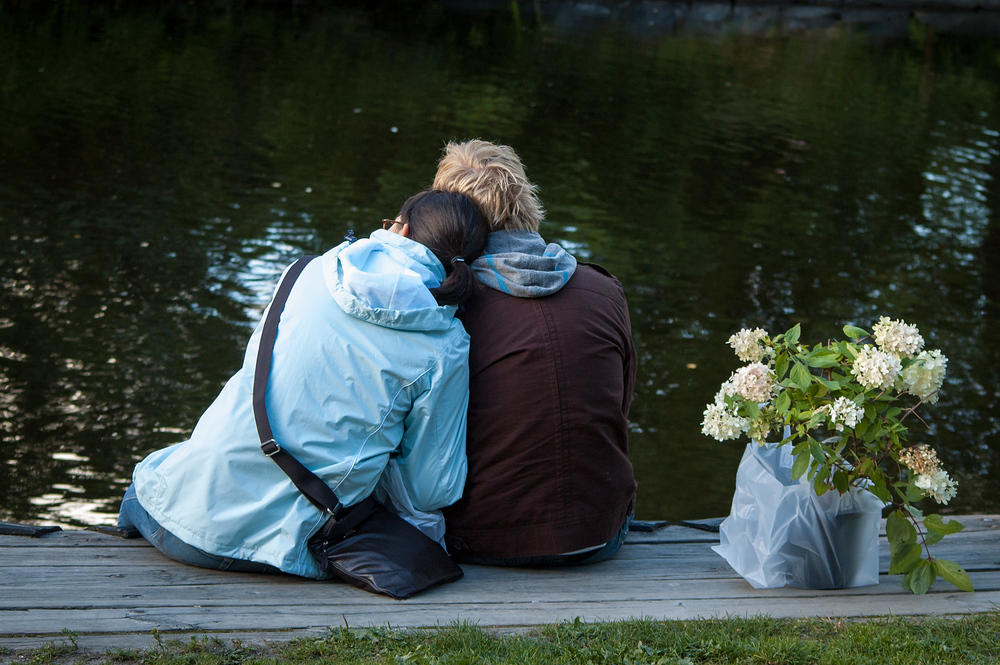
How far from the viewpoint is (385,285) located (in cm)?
242

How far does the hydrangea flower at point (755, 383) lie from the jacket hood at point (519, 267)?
0.56 meters

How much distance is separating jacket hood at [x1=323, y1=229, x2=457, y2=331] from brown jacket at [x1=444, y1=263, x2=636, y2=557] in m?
0.22

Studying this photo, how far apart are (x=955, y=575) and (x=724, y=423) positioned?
769 millimetres

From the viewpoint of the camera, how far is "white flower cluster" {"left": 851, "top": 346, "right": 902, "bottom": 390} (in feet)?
8.19

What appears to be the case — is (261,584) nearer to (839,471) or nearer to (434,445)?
(434,445)

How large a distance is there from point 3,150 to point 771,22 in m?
23.2

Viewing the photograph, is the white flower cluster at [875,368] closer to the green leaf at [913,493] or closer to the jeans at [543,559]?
the green leaf at [913,493]

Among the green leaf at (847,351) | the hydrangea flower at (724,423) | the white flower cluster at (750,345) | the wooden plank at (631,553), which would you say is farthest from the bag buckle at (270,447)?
the green leaf at (847,351)

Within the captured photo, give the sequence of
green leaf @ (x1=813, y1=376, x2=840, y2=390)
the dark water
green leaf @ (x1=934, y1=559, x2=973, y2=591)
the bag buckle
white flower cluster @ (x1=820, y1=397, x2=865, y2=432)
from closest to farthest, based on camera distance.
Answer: the bag buckle < white flower cluster @ (x1=820, y1=397, x2=865, y2=432) < green leaf @ (x1=813, y1=376, x2=840, y2=390) < green leaf @ (x1=934, y1=559, x2=973, y2=591) < the dark water

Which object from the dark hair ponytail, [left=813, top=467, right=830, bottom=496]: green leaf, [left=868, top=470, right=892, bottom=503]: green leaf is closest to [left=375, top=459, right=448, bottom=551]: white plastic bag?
the dark hair ponytail

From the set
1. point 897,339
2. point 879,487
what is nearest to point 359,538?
point 879,487

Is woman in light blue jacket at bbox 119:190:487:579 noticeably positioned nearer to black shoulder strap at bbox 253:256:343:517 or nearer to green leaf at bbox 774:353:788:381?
black shoulder strap at bbox 253:256:343:517

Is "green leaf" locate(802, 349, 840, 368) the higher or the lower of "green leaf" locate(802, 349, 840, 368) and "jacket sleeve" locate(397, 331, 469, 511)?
the higher

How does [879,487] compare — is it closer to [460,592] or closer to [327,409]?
[460,592]
